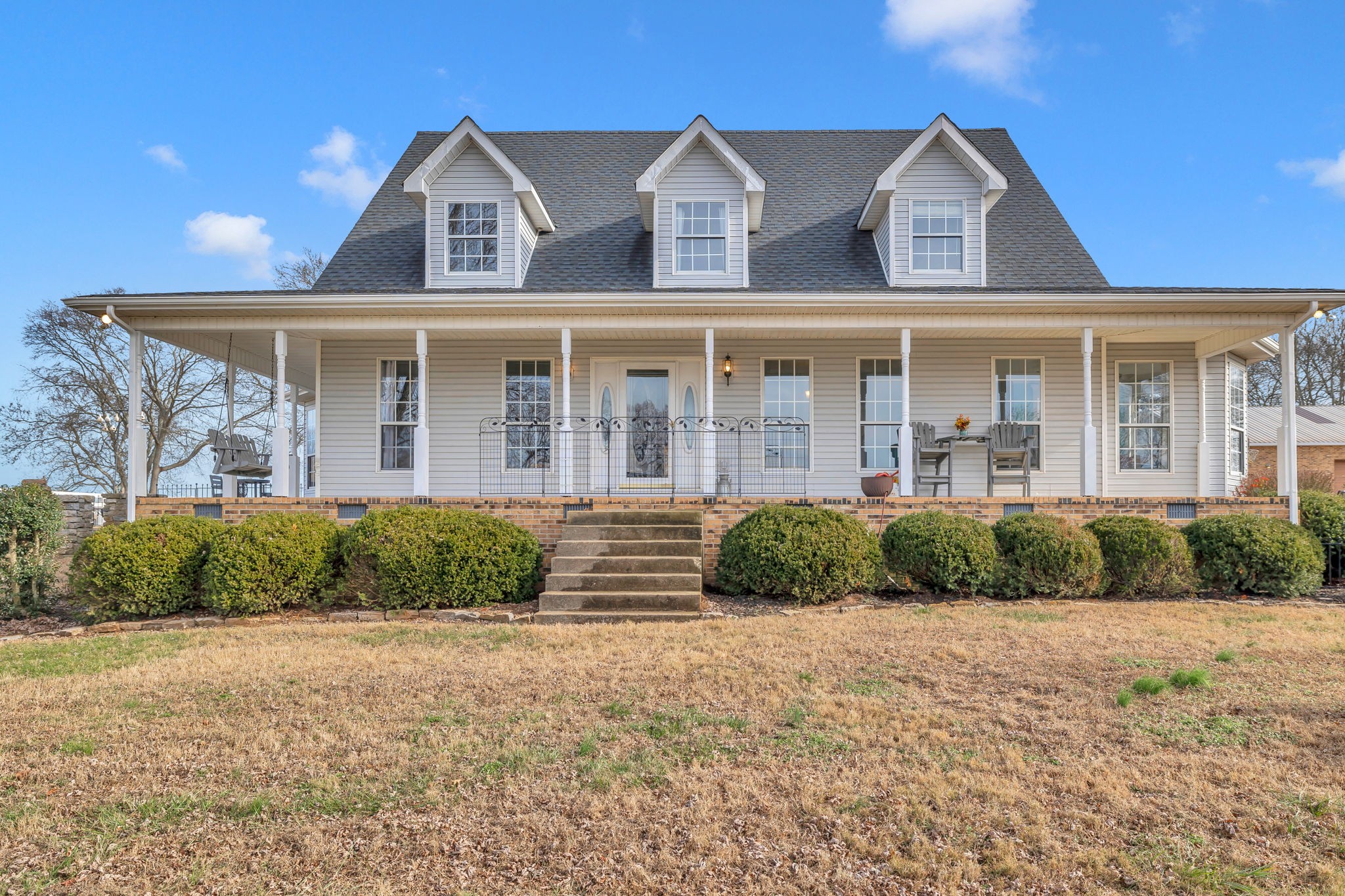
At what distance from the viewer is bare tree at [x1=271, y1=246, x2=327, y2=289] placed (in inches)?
981

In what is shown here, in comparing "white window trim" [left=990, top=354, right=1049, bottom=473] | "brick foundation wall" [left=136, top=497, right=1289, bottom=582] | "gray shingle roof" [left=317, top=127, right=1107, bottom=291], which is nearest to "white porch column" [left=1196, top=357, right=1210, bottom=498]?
"gray shingle roof" [left=317, top=127, right=1107, bottom=291]

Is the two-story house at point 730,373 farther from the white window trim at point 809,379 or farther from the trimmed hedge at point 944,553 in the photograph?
the trimmed hedge at point 944,553

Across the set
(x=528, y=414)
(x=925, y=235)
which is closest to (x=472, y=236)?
(x=528, y=414)

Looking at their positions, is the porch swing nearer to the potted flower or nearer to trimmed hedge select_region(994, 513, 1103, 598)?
the potted flower

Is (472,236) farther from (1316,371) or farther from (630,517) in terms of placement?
(1316,371)

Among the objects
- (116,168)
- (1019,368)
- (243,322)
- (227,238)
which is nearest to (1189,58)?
(1019,368)

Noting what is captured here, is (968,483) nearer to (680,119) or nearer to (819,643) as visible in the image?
(819,643)

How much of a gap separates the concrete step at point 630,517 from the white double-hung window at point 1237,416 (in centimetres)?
1001

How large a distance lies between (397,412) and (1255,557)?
11808mm

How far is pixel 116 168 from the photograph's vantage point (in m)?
18.4

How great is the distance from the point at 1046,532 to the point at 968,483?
3472 millimetres

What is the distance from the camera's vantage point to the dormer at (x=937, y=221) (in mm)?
12078

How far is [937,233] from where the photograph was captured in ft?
39.9

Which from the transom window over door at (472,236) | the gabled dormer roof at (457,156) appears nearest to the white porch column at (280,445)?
the transom window over door at (472,236)
